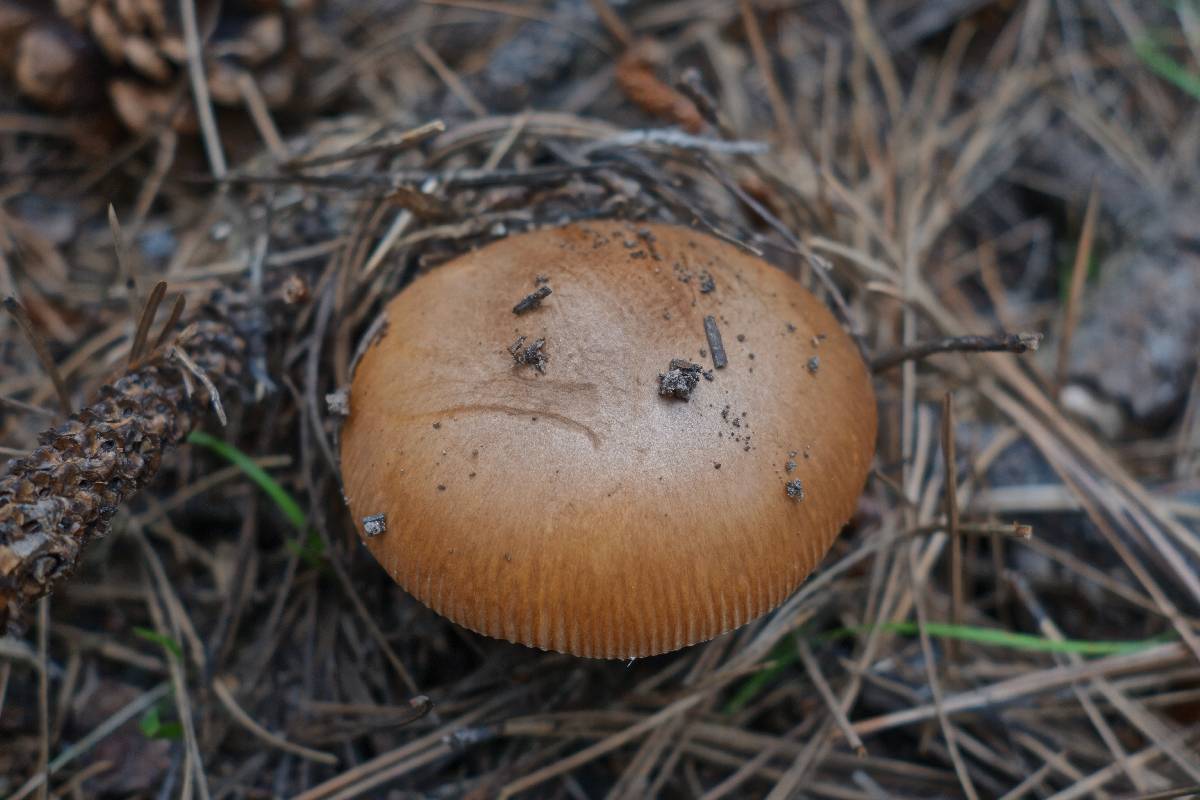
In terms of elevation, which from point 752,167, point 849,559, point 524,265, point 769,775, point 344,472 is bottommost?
point 769,775

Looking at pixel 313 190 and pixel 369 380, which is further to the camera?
pixel 313 190

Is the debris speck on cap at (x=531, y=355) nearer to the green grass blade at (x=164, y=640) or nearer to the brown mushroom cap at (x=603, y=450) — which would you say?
the brown mushroom cap at (x=603, y=450)

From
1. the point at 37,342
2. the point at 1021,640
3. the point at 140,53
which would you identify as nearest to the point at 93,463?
the point at 37,342

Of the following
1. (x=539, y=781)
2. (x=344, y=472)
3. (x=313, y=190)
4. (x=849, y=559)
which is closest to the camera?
(x=344, y=472)

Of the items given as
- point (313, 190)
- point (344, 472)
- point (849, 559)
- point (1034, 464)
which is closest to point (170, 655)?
point (344, 472)

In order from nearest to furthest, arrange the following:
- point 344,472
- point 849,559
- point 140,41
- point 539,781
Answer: point 344,472
point 539,781
point 849,559
point 140,41

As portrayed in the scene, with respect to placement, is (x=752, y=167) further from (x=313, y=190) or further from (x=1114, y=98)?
(x=1114, y=98)

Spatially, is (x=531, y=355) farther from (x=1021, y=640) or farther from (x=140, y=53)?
(x=140, y=53)

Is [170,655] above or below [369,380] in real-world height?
below

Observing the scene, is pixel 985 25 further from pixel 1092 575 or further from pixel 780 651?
pixel 780 651
